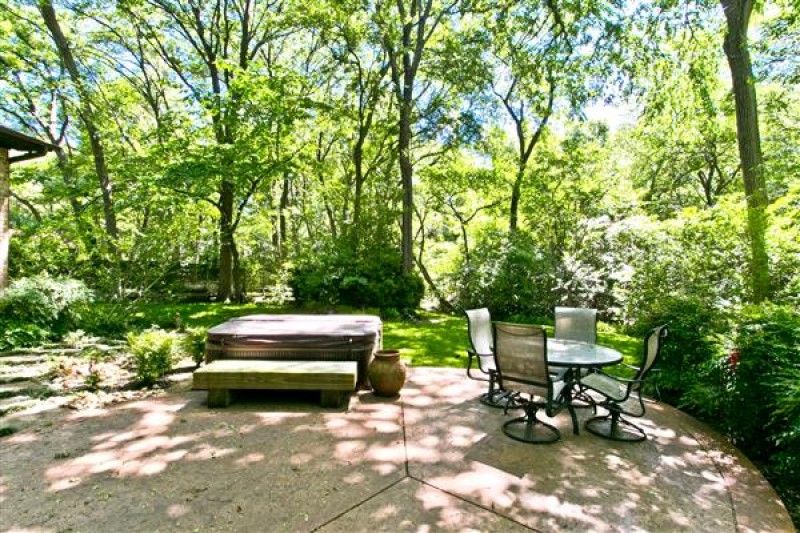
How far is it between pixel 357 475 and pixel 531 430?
1.74 m

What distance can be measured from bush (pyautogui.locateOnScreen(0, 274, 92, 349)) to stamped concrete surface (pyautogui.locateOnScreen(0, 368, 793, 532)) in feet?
10.6

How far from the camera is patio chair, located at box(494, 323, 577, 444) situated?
3.82 metres

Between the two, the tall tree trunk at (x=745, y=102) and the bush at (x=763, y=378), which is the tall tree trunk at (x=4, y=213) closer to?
the bush at (x=763, y=378)

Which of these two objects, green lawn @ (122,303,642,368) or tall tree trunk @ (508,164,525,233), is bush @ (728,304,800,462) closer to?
green lawn @ (122,303,642,368)

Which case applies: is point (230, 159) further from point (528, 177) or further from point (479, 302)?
point (528, 177)

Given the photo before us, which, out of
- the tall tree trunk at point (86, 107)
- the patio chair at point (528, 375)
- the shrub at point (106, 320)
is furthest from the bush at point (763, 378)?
the tall tree trunk at point (86, 107)

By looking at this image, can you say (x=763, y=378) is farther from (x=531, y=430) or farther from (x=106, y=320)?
(x=106, y=320)

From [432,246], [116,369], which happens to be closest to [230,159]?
[116,369]

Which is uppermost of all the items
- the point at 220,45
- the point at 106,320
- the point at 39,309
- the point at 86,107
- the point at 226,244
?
the point at 220,45

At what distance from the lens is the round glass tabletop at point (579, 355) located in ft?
13.4

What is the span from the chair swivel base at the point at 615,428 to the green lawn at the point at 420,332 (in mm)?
2476

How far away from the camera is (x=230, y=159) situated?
10.5 m

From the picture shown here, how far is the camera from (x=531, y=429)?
4125mm

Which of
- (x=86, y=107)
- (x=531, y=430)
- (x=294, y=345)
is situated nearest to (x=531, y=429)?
(x=531, y=430)
